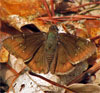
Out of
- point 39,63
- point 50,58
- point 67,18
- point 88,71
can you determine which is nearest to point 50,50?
point 50,58

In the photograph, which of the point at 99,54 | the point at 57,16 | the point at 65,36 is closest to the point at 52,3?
the point at 57,16

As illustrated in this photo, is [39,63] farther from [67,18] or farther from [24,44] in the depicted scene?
[67,18]

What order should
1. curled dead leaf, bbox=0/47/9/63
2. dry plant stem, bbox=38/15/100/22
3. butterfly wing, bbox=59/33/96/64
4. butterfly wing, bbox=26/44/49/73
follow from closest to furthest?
1. butterfly wing, bbox=59/33/96/64
2. butterfly wing, bbox=26/44/49/73
3. curled dead leaf, bbox=0/47/9/63
4. dry plant stem, bbox=38/15/100/22

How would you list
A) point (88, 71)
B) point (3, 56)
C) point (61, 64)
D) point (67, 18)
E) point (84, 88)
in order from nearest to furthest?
point (84, 88), point (61, 64), point (88, 71), point (3, 56), point (67, 18)

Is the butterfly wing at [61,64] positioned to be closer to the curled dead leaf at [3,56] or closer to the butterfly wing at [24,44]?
the butterfly wing at [24,44]

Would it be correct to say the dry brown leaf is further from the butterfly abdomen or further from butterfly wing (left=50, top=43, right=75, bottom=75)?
the butterfly abdomen

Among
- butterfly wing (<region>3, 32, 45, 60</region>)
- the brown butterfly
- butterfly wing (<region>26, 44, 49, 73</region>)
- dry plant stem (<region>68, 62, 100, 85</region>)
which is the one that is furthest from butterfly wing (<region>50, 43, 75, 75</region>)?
butterfly wing (<region>3, 32, 45, 60</region>)

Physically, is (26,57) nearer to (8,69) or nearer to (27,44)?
(27,44)

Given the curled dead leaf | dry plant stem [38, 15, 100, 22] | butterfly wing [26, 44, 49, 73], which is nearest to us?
butterfly wing [26, 44, 49, 73]
